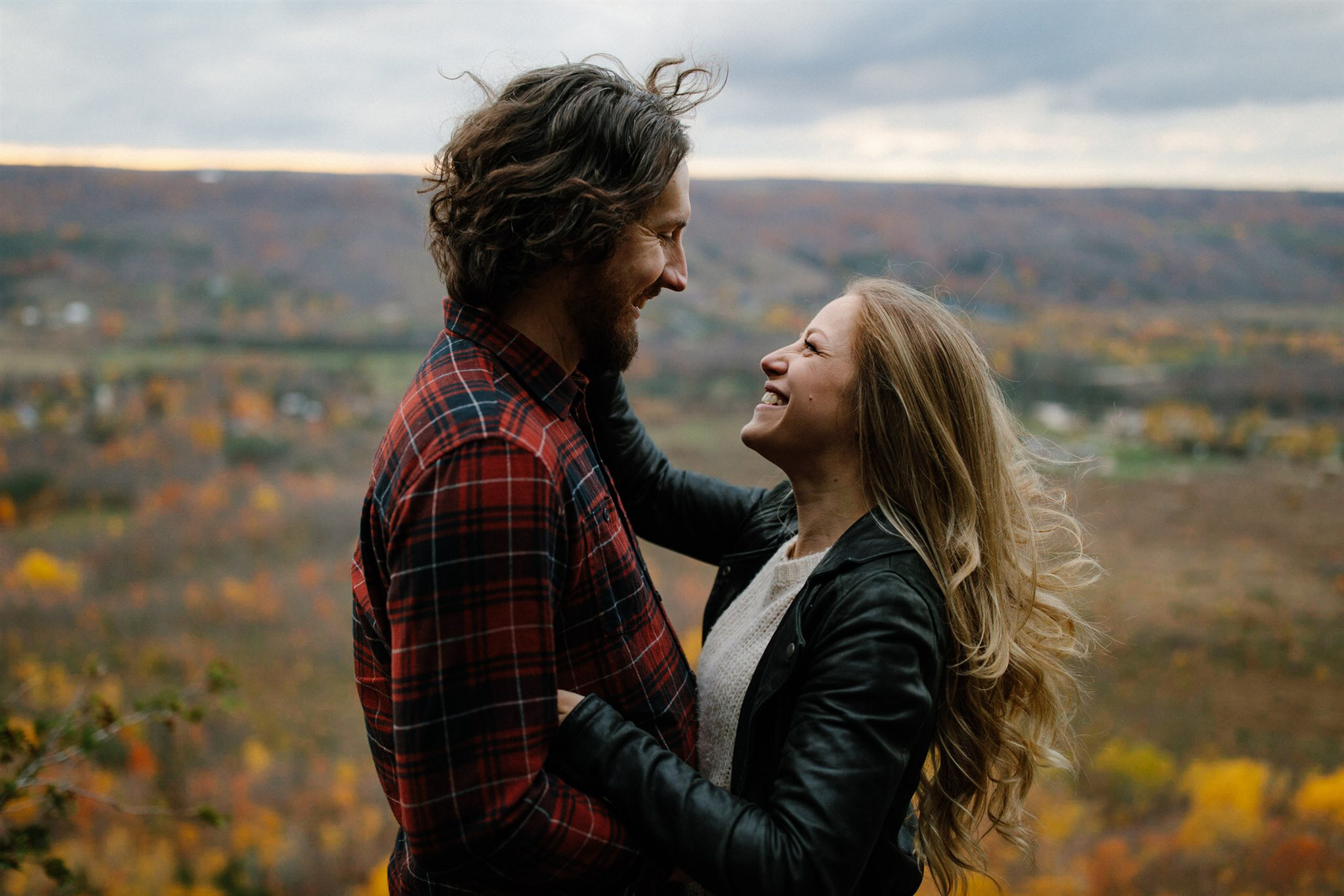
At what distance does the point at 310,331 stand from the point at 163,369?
662 millimetres

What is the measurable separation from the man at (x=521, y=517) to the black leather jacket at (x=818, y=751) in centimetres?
7

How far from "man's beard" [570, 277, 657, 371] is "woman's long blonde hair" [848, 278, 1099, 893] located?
371 mm

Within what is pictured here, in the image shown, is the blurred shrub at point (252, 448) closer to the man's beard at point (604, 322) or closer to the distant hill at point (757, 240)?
the distant hill at point (757, 240)

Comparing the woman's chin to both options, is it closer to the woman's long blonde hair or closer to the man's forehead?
the woman's long blonde hair

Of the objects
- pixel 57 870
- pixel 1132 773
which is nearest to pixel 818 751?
pixel 57 870

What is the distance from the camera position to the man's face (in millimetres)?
Result: 1258

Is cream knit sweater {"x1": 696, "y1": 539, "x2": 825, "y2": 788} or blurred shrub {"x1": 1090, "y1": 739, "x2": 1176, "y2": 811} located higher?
cream knit sweater {"x1": 696, "y1": 539, "x2": 825, "y2": 788}

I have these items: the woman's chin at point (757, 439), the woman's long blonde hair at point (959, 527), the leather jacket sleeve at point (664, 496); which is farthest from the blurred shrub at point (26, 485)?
the woman's long blonde hair at point (959, 527)

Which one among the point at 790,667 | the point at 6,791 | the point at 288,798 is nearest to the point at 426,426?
the point at 790,667

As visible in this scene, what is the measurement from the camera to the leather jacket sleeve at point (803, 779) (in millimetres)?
1062

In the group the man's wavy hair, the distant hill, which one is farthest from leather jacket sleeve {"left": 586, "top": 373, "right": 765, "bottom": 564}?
the distant hill

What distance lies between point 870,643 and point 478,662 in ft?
1.61

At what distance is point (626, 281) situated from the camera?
4.17ft

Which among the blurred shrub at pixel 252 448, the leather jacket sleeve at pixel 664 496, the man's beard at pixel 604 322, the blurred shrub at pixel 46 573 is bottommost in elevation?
the blurred shrub at pixel 46 573
